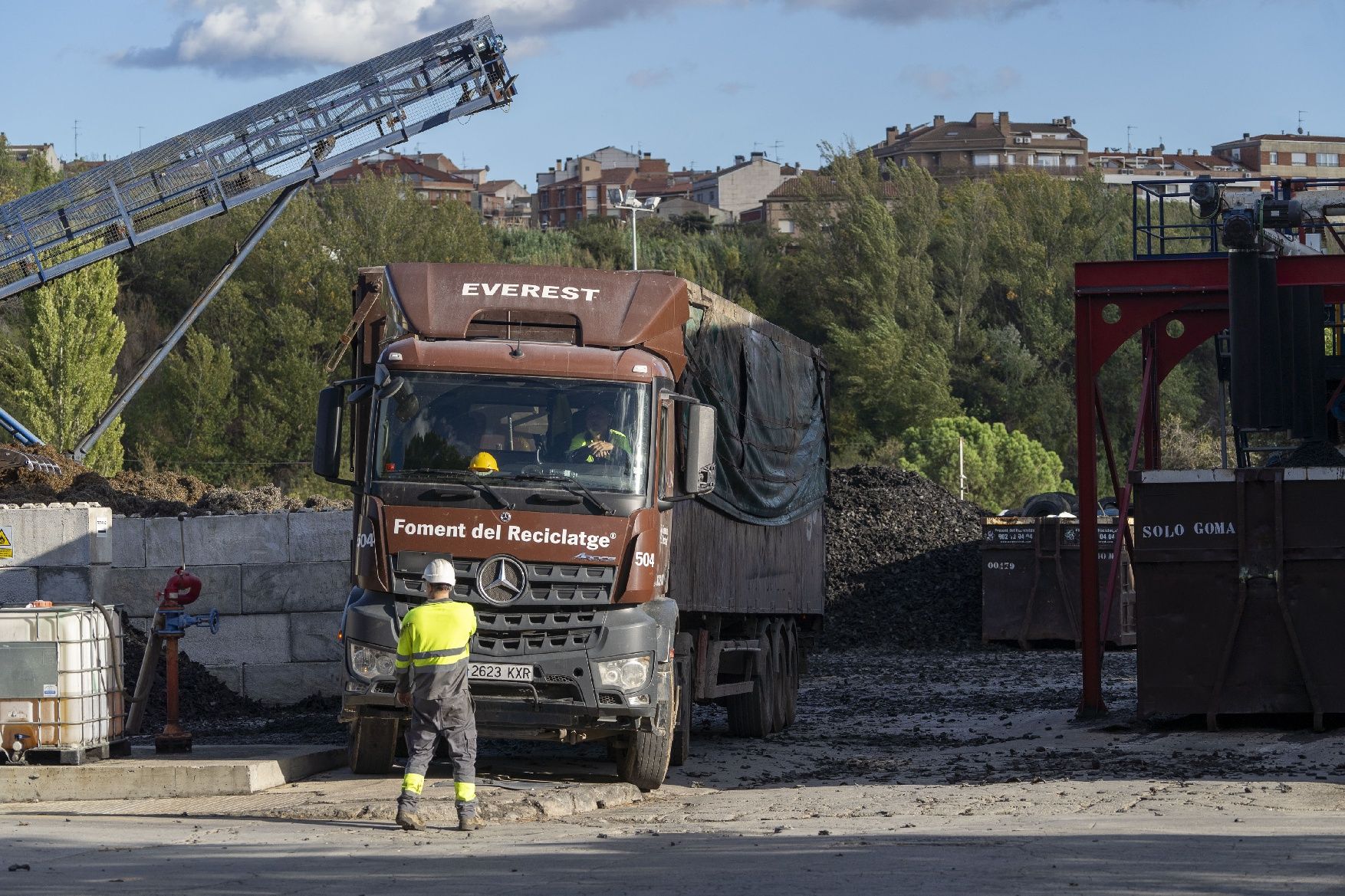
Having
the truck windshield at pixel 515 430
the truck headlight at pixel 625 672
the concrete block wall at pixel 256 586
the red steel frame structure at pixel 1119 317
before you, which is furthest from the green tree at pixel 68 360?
the truck headlight at pixel 625 672

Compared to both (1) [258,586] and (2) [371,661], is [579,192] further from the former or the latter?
(2) [371,661]

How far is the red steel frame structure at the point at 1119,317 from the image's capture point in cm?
1662

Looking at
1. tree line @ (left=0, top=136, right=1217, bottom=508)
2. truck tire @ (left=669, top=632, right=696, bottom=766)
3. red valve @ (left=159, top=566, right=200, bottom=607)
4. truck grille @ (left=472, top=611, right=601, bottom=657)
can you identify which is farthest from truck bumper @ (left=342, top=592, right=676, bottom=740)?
tree line @ (left=0, top=136, right=1217, bottom=508)

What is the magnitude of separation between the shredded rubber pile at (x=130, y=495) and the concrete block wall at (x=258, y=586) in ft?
9.16

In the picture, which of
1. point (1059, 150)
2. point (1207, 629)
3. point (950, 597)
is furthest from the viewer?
Answer: point (1059, 150)

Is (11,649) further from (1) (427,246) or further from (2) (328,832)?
(1) (427,246)

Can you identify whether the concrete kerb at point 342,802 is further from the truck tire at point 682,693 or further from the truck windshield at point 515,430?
the truck windshield at point 515,430

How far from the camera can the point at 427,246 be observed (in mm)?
66312

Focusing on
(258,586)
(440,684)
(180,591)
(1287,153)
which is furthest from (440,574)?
(1287,153)

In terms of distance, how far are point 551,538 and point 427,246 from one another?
186 ft

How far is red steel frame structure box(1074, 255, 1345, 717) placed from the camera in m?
16.6

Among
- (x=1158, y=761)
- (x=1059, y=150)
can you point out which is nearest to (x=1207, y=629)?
(x=1158, y=761)

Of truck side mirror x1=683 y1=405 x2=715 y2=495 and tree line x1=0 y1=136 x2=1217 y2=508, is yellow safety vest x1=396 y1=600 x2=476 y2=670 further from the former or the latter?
tree line x1=0 y1=136 x2=1217 y2=508

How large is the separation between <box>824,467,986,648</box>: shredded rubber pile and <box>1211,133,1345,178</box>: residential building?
115 m
